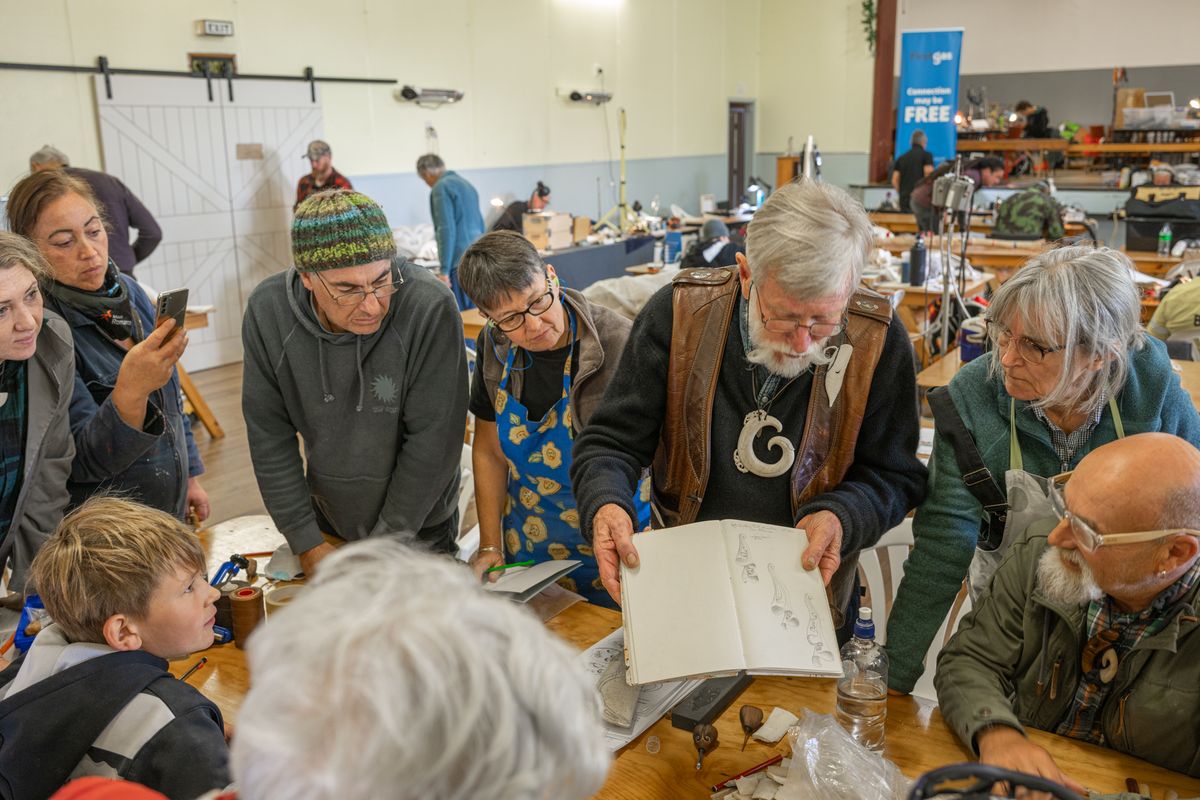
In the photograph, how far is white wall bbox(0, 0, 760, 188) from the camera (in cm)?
Answer: 624

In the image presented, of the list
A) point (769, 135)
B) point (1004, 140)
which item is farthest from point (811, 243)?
point (769, 135)

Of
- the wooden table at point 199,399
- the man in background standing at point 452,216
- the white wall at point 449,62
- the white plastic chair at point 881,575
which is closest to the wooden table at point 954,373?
the white plastic chair at point 881,575

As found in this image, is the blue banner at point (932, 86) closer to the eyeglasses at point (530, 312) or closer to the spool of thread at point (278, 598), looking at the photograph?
the eyeglasses at point (530, 312)

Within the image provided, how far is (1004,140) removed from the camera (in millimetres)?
12562

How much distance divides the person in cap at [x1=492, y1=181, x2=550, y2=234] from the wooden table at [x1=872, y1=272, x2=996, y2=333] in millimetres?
2893

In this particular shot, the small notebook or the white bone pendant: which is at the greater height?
the white bone pendant

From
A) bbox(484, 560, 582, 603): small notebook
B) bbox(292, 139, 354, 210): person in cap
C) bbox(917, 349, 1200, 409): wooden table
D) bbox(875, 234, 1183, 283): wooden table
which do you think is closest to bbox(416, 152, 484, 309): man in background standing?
bbox(292, 139, 354, 210): person in cap

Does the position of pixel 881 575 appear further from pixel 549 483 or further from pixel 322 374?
pixel 322 374

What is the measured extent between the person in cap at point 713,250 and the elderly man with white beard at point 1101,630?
3216mm

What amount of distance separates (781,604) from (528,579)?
598 millimetres

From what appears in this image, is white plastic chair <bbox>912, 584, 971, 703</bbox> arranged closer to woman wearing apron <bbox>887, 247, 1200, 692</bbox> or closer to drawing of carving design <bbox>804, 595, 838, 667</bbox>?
woman wearing apron <bbox>887, 247, 1200, 692</bbox>

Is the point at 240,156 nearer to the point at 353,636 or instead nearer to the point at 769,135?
the point at 353,636

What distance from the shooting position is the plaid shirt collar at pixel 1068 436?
5.68 ft

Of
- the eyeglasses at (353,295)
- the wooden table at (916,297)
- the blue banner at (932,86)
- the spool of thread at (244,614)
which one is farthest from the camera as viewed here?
the blue banner at (932,86)
